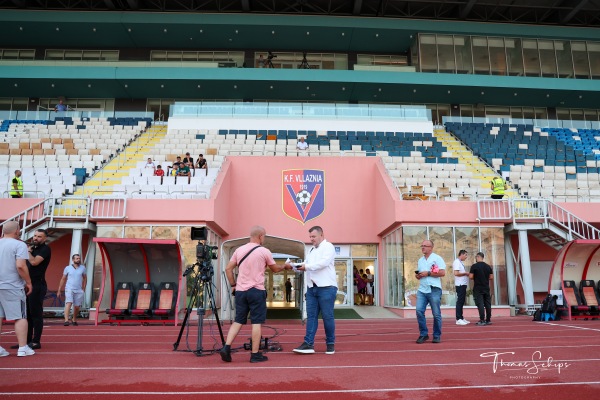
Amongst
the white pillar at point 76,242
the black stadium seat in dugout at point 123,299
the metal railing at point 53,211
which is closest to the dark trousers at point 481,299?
the black stadium seat in dugout at point 123,299

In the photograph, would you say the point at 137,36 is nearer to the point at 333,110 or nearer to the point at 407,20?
the point at 333,110

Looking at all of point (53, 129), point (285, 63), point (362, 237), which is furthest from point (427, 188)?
point (53, 129)

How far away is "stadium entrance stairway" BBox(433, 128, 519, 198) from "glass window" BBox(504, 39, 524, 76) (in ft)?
22.0

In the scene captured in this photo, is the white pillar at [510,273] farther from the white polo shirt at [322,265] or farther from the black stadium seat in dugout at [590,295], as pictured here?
the white polo shirt at [322,265]

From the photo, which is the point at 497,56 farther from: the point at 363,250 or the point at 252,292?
the point at 252,292

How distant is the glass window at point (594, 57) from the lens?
3095 cm

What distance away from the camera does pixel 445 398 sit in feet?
14.2

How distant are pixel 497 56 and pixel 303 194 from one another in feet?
62.7

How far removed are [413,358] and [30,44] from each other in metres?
33.9

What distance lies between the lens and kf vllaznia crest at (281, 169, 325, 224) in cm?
1842

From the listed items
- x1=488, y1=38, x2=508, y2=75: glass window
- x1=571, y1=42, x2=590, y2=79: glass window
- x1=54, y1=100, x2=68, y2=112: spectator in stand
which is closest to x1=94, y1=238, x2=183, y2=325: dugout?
x1=54, y1=100, x2=68, y2=112: spectator in stand

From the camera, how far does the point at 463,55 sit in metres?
30.2

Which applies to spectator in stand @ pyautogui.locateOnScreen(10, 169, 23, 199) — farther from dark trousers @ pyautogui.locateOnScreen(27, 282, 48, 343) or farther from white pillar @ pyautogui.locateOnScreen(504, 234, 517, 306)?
white pillar @ pyautogui.locateOnScreen(504, 234, 517, 306)
